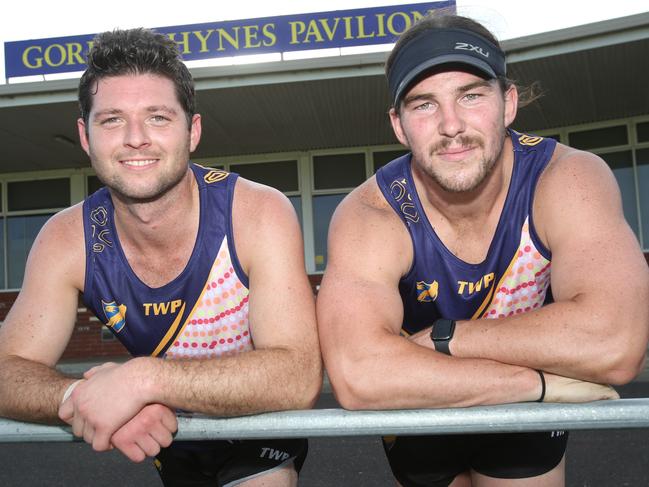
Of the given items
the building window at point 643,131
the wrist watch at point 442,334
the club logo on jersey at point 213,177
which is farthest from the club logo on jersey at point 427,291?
the building window at point 643,131

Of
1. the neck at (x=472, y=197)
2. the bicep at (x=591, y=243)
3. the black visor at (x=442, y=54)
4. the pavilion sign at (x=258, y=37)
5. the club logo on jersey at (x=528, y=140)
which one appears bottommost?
the bicep at (x=591, y=243)

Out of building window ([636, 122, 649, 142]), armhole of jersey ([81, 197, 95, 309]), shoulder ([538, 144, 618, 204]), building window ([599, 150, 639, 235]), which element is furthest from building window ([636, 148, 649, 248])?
armhole of jersey ([81, 197, 95, 309])

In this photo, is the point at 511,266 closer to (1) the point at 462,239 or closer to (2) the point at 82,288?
(1) the point at 462,239

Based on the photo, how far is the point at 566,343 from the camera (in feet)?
6.61

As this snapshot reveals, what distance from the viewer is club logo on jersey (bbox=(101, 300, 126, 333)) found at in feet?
8.78

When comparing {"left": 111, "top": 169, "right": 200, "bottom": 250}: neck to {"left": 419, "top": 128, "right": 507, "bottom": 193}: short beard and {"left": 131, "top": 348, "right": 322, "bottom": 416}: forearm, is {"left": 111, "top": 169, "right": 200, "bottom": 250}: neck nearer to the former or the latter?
{"left": 131, "top": 348, "right": 322, "bottom": 416}: forearm

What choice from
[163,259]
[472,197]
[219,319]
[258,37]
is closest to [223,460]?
[219,319]

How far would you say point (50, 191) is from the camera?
13.8 meters

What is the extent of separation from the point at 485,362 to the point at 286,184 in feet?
37.0

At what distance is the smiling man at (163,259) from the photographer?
2.43 m

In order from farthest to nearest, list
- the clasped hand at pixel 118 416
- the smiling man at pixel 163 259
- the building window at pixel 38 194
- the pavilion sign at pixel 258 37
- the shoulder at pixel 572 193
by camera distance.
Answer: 1. the building window at pixel 38 194
2. the pavilion sign at pixel 258 37
3. the smiling man at pixel 163 259
4. the shoulder at pixel 572 193
5. the clasped hand at pixel 118 416

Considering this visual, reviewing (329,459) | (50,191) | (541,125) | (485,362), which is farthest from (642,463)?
(50,191)

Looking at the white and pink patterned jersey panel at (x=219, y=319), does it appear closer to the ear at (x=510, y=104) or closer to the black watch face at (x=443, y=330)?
the black watch face at (x=443, y=330)

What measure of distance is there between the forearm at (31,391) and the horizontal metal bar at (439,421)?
28.1 inches
